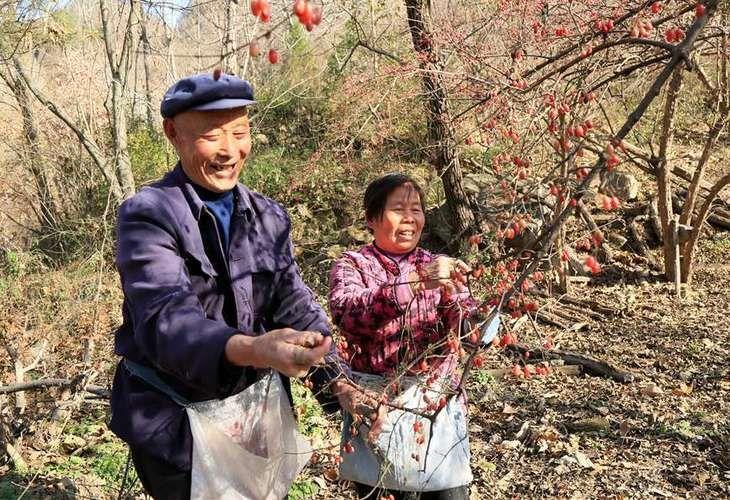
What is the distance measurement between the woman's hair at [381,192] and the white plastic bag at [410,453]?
0.53 m

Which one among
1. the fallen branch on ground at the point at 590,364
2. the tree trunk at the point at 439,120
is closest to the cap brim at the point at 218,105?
the fallen branch on ground at the point at 590,364

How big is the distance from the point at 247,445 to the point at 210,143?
2.48ft

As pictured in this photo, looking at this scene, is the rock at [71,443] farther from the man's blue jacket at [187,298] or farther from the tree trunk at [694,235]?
the tree trunk at [694,235]

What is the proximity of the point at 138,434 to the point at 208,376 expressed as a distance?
37cm

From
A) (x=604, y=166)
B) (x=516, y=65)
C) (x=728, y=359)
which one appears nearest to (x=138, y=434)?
(x=604, y=166)

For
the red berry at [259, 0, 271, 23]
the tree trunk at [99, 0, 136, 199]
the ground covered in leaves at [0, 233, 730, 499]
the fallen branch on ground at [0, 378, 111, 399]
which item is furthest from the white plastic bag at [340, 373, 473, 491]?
the tree trunk at [99, 0, 136, 199]

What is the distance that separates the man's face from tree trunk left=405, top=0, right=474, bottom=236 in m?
3.81

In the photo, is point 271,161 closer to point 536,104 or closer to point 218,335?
point 536,104

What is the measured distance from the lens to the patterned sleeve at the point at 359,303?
6.72ft

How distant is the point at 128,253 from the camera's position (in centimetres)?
144

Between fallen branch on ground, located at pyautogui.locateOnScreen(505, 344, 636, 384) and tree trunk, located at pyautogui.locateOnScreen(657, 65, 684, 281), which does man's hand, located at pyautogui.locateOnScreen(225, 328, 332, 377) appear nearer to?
fallen branch on ground, located at pyautogui.locateOnScreen(505, 344, 636, 384)

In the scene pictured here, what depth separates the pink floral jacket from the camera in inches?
80.7

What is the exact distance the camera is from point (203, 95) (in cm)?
151

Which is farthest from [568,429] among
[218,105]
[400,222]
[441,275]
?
[218,105]
